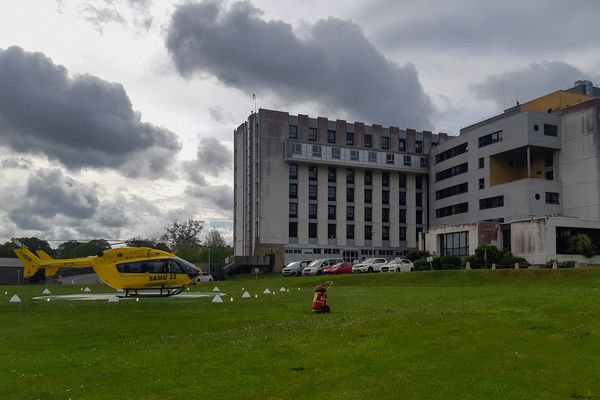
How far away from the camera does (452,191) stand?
88625mm

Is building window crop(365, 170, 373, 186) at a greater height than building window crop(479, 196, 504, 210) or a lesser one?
greater

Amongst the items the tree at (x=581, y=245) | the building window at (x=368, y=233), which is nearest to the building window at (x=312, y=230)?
the building window at (x=368, y=233)

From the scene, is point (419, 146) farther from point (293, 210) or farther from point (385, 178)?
point (293, 210)

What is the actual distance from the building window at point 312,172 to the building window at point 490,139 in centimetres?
2483

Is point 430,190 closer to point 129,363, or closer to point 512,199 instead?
point 512,199

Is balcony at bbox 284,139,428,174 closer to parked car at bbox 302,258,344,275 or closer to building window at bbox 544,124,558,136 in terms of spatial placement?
parked car at bbox 302,258,344,275

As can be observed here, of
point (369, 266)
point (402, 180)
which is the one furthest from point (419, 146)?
point (369, 266)

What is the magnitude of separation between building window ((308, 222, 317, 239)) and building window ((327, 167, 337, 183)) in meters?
7.58

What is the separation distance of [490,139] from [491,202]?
8297mm

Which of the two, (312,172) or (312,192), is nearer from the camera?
(312,192)

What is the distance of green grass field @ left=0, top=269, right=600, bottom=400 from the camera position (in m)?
9.89

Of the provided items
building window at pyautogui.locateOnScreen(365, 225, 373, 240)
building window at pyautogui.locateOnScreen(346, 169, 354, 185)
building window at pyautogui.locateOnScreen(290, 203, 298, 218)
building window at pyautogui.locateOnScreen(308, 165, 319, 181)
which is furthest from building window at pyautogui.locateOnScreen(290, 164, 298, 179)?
building window at pyautogui.locateOnScreen(365, 225, 373, 240)

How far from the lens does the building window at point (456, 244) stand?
222 feet

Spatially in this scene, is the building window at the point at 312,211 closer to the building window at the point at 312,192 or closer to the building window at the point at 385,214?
the building window at the point at 312,192
